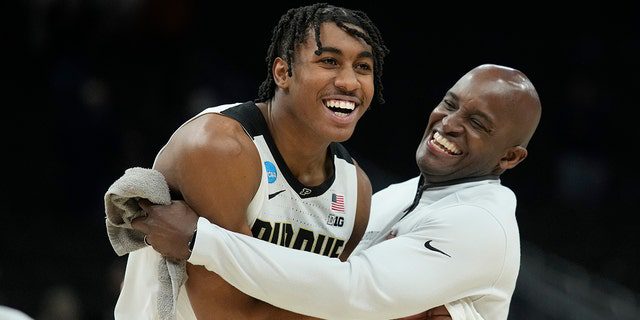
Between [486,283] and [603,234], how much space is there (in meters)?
6.05

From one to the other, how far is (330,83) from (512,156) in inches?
38.9

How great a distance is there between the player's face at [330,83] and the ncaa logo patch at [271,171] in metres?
0.19

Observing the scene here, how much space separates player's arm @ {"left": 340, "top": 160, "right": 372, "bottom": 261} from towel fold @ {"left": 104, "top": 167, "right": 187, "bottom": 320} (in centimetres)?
79

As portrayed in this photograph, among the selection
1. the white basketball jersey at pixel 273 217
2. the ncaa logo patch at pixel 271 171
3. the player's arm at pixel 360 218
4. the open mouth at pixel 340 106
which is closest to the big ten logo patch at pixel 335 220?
the white basketball jersey at pixel 273 217

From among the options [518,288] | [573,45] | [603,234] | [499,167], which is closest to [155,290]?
→ [499,167]

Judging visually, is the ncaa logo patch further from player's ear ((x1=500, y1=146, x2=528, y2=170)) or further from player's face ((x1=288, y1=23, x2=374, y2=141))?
player's ear ((x1=500, y1=146, x2=528, y2=170))

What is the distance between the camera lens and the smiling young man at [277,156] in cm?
338

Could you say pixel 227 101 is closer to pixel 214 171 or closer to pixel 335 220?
pixel 335 220

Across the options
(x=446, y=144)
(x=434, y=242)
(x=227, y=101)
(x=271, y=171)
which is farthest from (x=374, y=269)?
(x=227, y=101)

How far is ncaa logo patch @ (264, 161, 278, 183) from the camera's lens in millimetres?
3572

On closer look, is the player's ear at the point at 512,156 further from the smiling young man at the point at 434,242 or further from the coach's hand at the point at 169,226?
the coach's hand at the point at 169,226

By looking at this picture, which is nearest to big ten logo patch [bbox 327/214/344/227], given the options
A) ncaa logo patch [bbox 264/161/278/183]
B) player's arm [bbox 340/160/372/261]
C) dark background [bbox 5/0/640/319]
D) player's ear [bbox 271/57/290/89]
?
player's arm [bbox 340/160/372/261]

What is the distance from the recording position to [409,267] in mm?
3590

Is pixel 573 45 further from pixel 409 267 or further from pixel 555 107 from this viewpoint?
pixel 409 267
